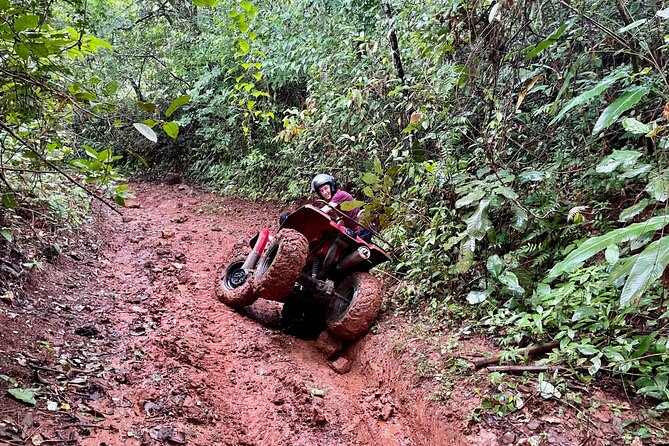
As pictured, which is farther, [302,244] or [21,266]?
[302,244]

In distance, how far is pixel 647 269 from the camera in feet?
5.63

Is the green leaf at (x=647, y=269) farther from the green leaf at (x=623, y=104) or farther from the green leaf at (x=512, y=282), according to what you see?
the green leaf at (x=512, y=282)

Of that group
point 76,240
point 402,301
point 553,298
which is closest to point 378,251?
point 402,301

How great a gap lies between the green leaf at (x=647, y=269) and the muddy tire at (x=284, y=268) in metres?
2.95

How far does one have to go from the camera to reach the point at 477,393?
3.08 meters

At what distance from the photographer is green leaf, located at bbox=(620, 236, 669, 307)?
5.53ft

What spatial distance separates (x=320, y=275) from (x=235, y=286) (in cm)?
134

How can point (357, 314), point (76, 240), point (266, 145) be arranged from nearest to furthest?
1. point (357, 314)
2. point (76, 240)
3. point (266, 145)

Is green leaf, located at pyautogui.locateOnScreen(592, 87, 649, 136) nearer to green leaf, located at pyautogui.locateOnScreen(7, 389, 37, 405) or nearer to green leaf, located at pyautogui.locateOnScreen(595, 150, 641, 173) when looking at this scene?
green leaf, located at pyautogui.locateOnScreen(595, 150, 641, 173)

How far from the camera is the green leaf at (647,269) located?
5.53 feet

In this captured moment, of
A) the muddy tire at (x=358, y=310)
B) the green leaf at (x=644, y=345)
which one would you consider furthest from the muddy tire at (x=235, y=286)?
the green leaf at (x=644, y=345)

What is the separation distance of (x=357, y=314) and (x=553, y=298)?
1811mm

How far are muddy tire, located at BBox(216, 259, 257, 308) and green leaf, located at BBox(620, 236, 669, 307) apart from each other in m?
3.74

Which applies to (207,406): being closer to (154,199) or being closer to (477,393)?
(477,393)
